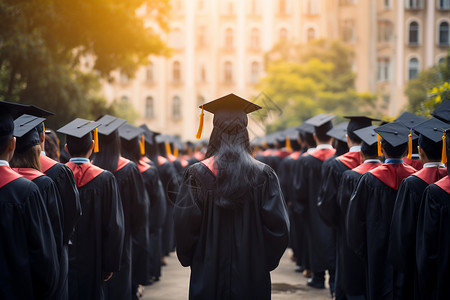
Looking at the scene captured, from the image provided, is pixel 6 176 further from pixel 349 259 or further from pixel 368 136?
pixel 349 259

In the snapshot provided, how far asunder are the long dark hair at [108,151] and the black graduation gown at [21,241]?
2.42 metres

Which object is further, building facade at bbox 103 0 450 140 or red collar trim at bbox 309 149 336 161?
building facade at bbox 103 0 450 140

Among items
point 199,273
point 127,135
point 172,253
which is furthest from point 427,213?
point 172,253

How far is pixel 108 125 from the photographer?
5.93 m

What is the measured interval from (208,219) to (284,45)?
41270 millimetres

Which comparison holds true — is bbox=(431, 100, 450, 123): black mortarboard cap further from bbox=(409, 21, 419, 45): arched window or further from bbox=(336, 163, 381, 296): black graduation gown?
bbox=(409, 21, 419, 45): arched window

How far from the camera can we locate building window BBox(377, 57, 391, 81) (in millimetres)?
51062

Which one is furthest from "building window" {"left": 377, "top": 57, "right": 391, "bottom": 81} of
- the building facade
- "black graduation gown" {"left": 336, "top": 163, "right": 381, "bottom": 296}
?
"black graduation gown" {"left": 336, "top": 163, "right": 381, "bottom": 296}

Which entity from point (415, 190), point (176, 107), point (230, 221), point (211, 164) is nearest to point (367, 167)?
point (415, 190)

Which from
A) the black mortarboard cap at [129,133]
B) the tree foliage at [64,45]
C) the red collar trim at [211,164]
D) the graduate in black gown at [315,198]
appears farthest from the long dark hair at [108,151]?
the tree foliage at [64,45]

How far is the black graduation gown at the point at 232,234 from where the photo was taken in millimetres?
4168

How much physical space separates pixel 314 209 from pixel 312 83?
96.2ft

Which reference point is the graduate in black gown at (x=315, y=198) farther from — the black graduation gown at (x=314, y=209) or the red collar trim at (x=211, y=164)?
the red collar trim at (x=211, y=164)

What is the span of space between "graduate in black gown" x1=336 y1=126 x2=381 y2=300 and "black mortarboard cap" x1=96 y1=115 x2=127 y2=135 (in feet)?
7.58
